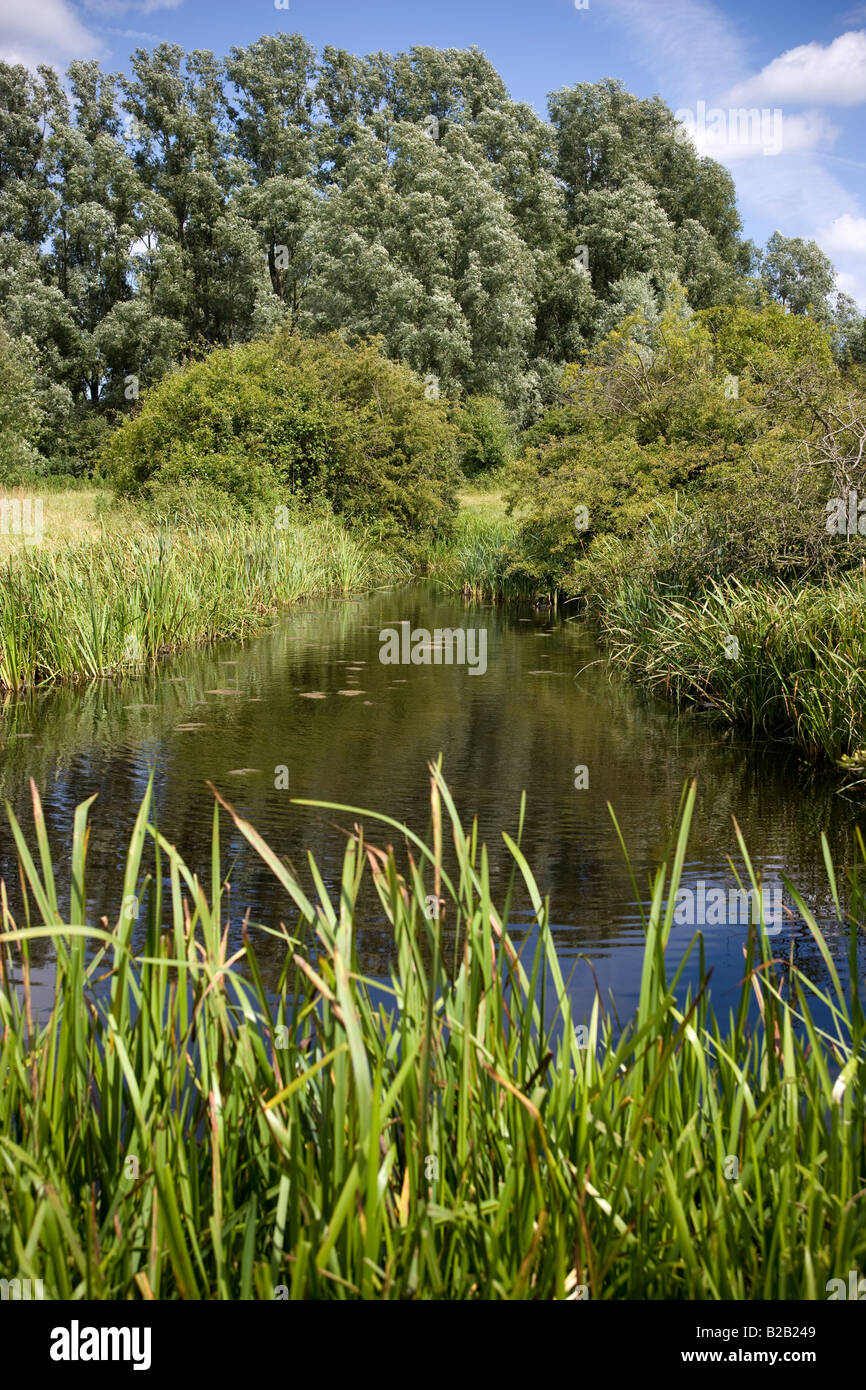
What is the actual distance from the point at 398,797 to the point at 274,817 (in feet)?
2.88

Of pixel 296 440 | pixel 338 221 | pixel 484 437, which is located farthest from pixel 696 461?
pixel 338 221

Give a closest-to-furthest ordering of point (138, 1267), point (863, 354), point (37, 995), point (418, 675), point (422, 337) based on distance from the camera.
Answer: point (138, 1267)
point (37, 995)
point (418, 675)
point (422, 337)
point (863, 354)

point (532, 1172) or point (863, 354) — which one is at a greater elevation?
point (863, 354)

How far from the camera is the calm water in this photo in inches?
201

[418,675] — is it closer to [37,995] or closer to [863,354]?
[37,995]

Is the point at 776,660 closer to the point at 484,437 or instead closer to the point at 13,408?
the point at 13,408

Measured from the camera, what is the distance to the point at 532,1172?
1.71 m

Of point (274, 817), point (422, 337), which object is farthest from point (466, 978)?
point (422, 337)

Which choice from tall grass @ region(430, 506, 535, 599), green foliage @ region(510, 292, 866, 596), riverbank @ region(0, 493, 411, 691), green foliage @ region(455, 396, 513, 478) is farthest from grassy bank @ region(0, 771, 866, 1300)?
green foliage @ region(455, 396, 513, 478)

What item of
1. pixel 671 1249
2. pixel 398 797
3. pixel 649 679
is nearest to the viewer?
pixel 671 1249

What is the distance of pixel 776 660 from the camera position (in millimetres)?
8758

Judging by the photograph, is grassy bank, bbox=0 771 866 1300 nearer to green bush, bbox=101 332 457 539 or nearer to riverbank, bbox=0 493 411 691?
riverbank, bbox=0 493 411 691

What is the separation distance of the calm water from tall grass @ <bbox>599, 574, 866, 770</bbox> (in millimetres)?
331

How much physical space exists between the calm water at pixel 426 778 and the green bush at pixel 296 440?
9.72 meters
